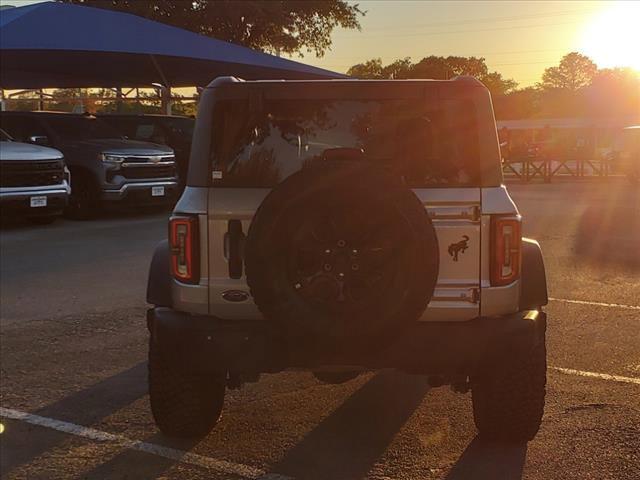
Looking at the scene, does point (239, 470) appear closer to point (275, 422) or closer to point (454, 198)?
point (275, 422)

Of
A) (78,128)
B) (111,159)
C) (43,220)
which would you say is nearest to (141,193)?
(111,159)

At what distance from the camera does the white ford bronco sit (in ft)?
10.3

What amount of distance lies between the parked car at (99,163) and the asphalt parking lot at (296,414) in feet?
21.1

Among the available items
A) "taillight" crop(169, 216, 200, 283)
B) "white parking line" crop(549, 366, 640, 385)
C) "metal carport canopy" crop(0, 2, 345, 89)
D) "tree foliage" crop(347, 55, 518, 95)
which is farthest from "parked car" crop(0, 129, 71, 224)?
"tree foliage" crop(347, 55, 518, 95)

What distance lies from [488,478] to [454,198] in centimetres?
131

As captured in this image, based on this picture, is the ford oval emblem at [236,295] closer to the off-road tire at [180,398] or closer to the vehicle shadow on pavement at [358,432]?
the off-road tire at [180,398]

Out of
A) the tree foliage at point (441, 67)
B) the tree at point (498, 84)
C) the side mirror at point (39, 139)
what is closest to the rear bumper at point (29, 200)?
the side mirror at point (39, 139)

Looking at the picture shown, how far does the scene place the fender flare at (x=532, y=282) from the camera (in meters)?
3.68

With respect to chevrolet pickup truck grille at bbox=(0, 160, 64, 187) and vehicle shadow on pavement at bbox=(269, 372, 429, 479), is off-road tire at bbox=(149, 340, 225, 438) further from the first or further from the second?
chevrolet pickup truck grille at bbox=(0, 160, 64, 187)

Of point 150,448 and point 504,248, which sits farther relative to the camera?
point 150,448

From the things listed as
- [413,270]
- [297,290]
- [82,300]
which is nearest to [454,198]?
[413,270]

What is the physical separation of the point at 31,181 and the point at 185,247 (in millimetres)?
9635

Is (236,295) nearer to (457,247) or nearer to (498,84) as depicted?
(457,247)

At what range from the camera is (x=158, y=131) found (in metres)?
16.6
